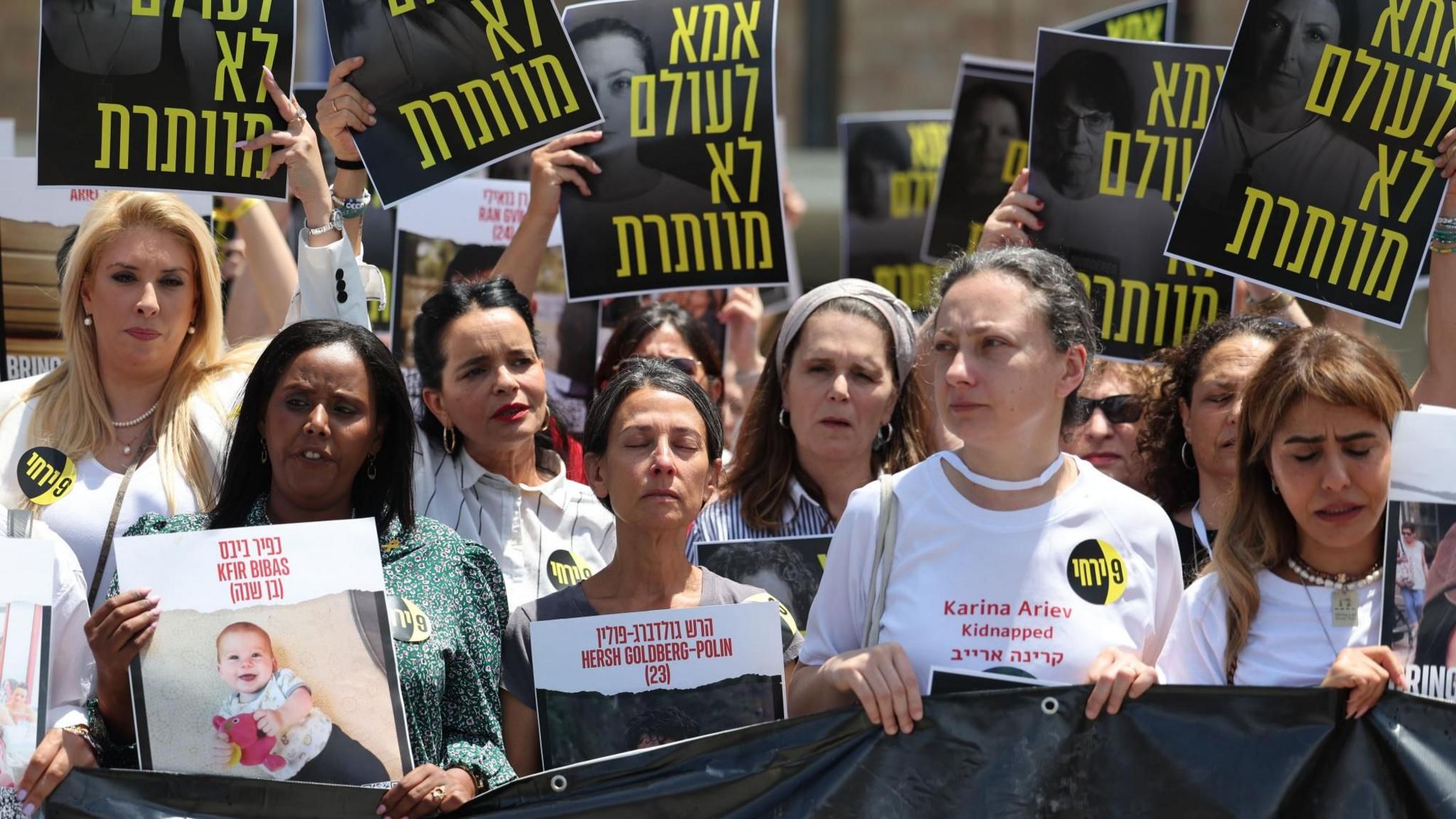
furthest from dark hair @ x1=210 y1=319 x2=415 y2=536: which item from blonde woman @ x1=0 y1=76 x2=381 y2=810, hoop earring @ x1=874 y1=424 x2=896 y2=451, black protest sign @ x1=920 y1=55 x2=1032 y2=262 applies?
black protest sign @ x1=920 y1=55 x2=1032 y2=262

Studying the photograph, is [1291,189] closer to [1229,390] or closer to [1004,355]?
[1229,390]

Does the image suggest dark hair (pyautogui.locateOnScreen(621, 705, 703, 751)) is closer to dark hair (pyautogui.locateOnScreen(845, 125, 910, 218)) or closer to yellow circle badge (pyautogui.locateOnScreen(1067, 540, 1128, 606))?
yellow circle badge (pyautogui.locateOnScreen(1067, 540, 1128, 606))

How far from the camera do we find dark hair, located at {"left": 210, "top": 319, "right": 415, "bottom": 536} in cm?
378

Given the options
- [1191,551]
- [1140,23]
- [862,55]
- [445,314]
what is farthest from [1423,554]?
[862,55]

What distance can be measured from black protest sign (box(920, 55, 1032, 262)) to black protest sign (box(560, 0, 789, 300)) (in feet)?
2.78

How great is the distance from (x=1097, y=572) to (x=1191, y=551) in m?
1.16

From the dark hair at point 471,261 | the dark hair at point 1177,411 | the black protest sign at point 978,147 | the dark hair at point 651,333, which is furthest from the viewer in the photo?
the dark hair at point 471,261

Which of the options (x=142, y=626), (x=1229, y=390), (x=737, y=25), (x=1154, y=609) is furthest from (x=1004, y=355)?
(x=737, y=25)

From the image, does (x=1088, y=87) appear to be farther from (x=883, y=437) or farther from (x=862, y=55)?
(x=862, y=55)

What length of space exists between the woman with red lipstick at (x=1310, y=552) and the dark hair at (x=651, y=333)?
7.55ft

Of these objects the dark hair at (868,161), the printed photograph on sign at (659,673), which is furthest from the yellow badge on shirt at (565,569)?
the dark hair at (868,161)

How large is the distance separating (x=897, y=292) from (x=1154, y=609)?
3567mm

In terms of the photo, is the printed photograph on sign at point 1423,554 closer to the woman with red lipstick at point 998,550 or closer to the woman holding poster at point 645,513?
the woman with red lipstick at point 998,550

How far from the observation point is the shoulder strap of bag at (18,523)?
156 inches
